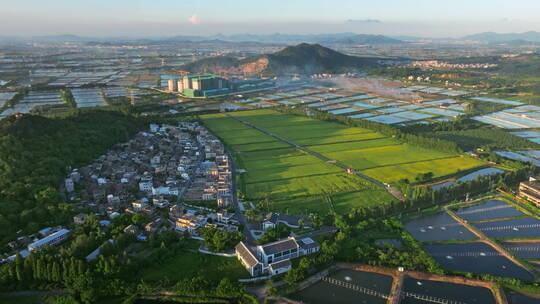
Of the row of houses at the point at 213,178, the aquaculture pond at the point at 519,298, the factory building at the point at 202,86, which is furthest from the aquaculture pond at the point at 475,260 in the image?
the factory building at the point at 202,86

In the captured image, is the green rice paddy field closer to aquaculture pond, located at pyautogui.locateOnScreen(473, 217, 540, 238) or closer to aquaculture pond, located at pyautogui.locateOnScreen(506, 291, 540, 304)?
aquaculture pond, located at pyautogui.locateOnScreen(473, 217, 540, 238)

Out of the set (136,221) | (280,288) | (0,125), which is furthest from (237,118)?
(280,288)

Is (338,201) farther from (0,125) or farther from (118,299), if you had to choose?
(0,125)

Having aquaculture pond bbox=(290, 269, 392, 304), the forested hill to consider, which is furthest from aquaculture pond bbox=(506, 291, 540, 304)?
the forested hill

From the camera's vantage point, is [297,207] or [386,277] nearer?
[386,277]

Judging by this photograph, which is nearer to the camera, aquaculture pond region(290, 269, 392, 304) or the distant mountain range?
aquaculture pond region(290, 269, 392, 304)

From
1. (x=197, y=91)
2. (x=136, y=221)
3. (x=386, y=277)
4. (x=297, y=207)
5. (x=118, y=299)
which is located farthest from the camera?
(x=197, y=91)

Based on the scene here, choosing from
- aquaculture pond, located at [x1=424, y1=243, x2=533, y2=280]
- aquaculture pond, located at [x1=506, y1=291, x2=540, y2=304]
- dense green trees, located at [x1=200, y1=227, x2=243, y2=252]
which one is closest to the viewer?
aquaculture pond, located at [x1=506, y1=291, x2=540, y2=304]
